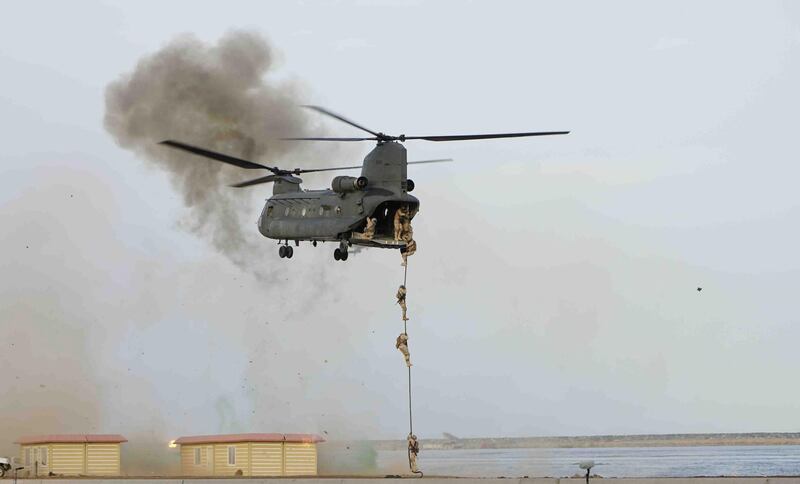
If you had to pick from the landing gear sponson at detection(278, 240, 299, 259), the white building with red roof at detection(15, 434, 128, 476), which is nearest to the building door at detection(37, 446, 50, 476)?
the white building with red roof at detection(15, 434, 128, 476)

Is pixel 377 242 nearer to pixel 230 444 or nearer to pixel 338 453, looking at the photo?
pixel 230 444

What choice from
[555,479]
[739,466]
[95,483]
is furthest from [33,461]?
[739,466]

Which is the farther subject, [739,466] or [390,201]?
[739,466]

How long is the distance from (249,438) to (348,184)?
1448 centimetres

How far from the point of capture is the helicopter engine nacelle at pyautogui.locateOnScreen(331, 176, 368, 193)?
51.6 m

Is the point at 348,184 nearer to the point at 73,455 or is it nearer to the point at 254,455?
the point at 254,455

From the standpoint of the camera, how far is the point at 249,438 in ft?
196

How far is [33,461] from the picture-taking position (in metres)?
62.8

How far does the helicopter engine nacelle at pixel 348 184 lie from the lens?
5162 centimetres

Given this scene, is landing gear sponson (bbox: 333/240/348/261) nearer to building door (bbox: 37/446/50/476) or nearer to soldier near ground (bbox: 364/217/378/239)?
soldier near ground (bbox: 364/217/378/239)

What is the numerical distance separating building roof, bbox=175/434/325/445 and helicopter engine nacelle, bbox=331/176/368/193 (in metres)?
13.5

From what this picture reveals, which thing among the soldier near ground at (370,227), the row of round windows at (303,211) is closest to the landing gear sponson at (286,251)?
the row of round windows at (303,211)

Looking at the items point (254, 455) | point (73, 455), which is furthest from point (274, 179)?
point (73, 455)

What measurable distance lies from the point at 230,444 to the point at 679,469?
63.5 m
